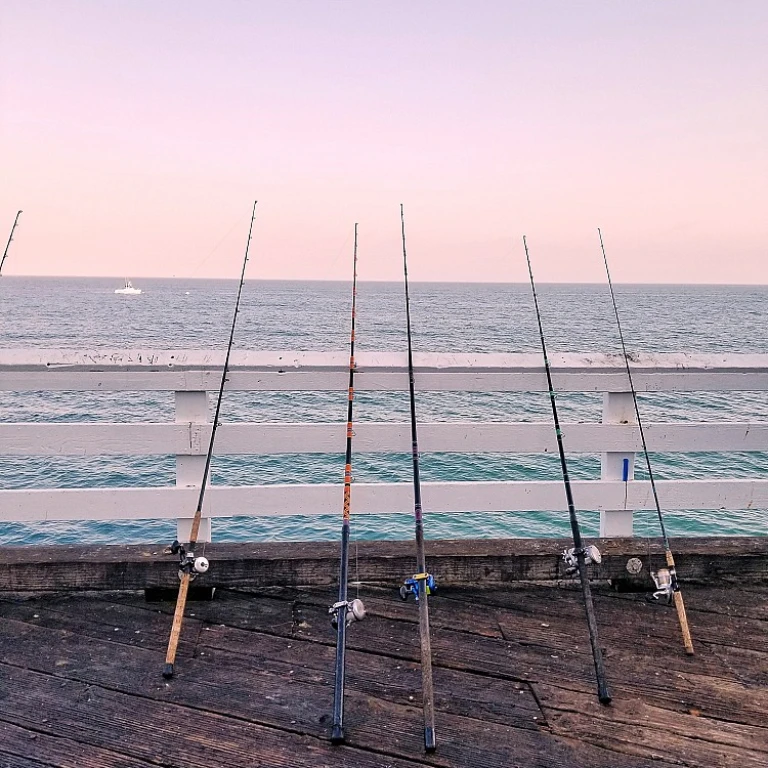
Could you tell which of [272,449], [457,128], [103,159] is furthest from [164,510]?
[103,159]

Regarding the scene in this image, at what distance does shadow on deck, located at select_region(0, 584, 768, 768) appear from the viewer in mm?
1943

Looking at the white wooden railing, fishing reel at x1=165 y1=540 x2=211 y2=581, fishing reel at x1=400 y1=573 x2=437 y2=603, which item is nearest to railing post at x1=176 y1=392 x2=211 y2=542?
the white wooden railing

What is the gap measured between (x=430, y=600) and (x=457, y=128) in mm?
17757

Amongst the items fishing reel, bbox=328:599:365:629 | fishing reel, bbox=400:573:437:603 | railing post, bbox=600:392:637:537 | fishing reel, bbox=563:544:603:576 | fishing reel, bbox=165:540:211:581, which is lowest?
fishing reel, bbox=328:599:365:629

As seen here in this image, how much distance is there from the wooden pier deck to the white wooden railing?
0.37 meters

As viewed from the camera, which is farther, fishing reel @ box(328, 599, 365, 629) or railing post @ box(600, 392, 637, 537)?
railing post @ box(600, 392, 637, 537)

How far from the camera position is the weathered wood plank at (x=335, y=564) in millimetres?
2867

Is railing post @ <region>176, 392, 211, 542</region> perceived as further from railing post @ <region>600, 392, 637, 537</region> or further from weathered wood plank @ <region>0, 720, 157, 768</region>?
railing post @ <region>600, 392, 637, 537</region>

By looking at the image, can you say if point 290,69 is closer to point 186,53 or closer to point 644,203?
point 186,53

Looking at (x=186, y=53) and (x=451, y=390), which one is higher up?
(x=186, y=53)

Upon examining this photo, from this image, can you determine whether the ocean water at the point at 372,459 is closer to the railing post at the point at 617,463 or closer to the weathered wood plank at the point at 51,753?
the railing post at the point at 617,463

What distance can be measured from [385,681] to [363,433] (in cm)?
111

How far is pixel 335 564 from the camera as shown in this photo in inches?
117

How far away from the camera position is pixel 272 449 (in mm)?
3076
